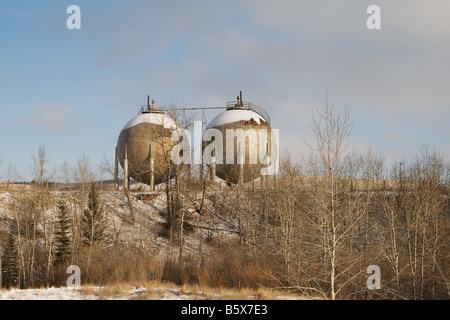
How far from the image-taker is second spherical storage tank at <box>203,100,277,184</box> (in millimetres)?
33781

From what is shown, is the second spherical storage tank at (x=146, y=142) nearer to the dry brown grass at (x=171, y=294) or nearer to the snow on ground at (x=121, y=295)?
the dry brown grass at (x=171, y=294)

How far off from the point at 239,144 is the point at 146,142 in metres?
7.74

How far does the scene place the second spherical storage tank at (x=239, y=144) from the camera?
33781 mm

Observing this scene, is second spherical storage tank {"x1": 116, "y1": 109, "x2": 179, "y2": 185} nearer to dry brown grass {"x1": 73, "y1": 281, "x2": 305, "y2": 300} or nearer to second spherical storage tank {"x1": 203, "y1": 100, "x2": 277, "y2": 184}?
second spherical storage tank {"x1": 203, "y1": 100, "x2": 277, "y2": 184}

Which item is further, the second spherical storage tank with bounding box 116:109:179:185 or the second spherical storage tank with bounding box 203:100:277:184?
the second spherical storage tank with bounding box 116:109:179:185

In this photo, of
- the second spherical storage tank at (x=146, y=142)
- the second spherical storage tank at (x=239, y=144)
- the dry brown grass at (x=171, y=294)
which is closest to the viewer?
the dry brown grass at (x=171, y=294)

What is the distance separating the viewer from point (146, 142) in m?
35.4

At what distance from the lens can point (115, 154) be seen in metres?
38.3

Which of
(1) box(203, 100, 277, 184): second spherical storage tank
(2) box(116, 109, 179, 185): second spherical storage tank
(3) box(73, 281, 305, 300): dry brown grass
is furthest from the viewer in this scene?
(2) box(116, 109, 179, 185): second spherical storage tank

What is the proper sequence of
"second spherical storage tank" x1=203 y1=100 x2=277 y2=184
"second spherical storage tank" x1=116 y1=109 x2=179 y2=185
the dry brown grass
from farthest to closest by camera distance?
1. "second spherical storage tank" x1=116 y1=109 x2=179 y2=185
2. "second spherical storage tank" x1=203 y1=100 x2=277 y2=184
3. the dry brown grass

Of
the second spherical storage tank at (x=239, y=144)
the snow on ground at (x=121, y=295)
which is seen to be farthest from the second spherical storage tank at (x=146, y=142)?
the snow on ground at (x=121, y=295)

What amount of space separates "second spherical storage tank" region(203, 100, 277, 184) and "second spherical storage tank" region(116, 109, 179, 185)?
3.25 metres

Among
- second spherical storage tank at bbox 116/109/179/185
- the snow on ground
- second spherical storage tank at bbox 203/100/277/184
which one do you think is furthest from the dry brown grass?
second spherical storage tank at bbox 116/109/179/185

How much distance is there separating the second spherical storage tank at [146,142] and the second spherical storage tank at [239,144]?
3.25 meters
